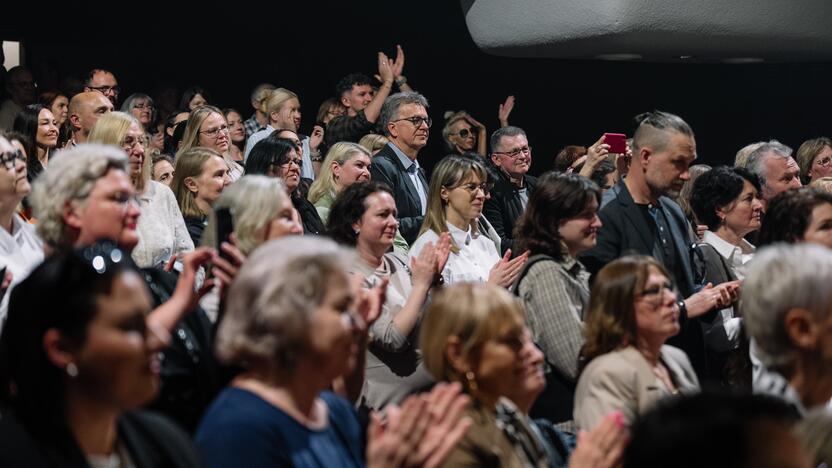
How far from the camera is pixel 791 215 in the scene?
171 inches

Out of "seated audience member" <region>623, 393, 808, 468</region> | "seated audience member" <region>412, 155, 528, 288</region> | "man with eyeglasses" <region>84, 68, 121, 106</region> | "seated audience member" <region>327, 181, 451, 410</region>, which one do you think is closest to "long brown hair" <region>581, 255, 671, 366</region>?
"seated audience member" <region>327, 181, 451, 410</region>

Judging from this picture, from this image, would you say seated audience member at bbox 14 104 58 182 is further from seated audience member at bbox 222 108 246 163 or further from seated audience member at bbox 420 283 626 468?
seated audience member at bbox 420 283 626 468

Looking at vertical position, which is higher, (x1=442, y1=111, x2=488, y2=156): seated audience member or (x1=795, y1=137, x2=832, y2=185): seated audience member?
(x1=795, y1=137, x2=832, y2=185): seated audience member

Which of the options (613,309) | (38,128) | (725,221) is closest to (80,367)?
(613,309)

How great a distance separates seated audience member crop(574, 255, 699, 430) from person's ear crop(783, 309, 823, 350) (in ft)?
2.22

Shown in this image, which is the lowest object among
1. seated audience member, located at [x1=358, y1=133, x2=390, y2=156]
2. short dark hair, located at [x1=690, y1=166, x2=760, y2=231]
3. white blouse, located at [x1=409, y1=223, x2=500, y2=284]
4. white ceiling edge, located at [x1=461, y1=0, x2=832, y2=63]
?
white blouse, located at [x1=409, y1=223, x2=500, y2=284]

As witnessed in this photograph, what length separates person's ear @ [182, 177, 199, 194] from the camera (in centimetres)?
523

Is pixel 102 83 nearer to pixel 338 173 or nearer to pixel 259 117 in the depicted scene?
pixel 259 117

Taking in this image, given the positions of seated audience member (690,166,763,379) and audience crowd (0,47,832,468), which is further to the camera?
seated audience member (690,166,763,379)

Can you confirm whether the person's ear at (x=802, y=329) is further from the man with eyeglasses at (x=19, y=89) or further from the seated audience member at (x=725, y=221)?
the man with eyeglasses at (x=19, y=89)

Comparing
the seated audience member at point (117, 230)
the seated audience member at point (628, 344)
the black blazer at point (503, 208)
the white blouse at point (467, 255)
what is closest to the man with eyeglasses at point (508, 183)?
the black blazer at point (503, 208)

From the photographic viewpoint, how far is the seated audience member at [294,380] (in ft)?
7.55

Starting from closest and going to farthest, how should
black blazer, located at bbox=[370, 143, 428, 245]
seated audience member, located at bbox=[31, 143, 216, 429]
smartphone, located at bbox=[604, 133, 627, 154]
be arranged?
1. seated audience member, located at bbox=[31, 143, 216, 429]
2. smartphone, located at bbox=[604, 133, 627, 154]
3. black blazer, located at bbox=[370, 143, 428, 245]

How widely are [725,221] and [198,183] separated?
2.07m
